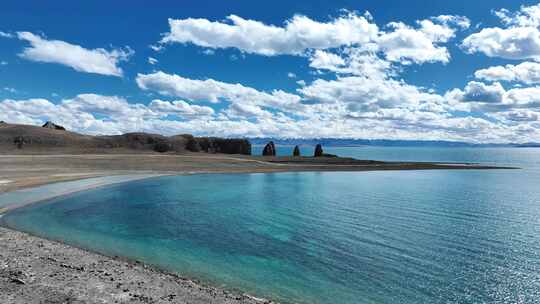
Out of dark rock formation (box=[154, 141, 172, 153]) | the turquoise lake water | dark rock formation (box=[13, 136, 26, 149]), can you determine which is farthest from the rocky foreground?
dark rock formation (box=[154, 141, 172, 153])

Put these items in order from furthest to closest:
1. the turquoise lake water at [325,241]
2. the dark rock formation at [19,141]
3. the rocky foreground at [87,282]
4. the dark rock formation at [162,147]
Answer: the dark rock formation at [162,147] → the dark rock formation at [19,141] → the turquoise lake water at [325,241] → the rocky foreground at [87,282]

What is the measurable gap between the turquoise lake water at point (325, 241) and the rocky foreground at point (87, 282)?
5.91 ft

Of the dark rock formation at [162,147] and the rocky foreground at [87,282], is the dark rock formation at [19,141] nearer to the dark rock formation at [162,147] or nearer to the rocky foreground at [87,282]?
the dark rock formation at [162,147]

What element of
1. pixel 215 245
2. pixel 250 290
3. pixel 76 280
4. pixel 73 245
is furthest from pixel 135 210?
pixel 250 290

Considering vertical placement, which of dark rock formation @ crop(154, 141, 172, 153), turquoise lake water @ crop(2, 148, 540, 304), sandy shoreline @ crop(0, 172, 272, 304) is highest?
dark rock formation @ crop(154, 141, 172, 153)

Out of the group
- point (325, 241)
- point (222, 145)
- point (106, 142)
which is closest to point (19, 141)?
point (106, 142)

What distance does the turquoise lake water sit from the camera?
14969 millimetres

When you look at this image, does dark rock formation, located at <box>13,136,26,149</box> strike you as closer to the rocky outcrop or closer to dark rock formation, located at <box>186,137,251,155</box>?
the rocky outcrop

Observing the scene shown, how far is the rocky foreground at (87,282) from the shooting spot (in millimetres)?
12094

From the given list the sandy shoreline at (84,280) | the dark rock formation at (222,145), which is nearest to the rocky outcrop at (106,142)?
the dark rock formation at (222,145)

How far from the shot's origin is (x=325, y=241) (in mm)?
22047

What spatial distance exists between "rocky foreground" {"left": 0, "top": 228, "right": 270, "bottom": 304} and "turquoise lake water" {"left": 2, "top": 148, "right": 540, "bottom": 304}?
70.9 inches

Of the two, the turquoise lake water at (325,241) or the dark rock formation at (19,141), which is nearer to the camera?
the turquoise lake water at (325,241)

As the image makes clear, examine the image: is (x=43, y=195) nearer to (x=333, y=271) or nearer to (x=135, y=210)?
(x=135, y=210)
